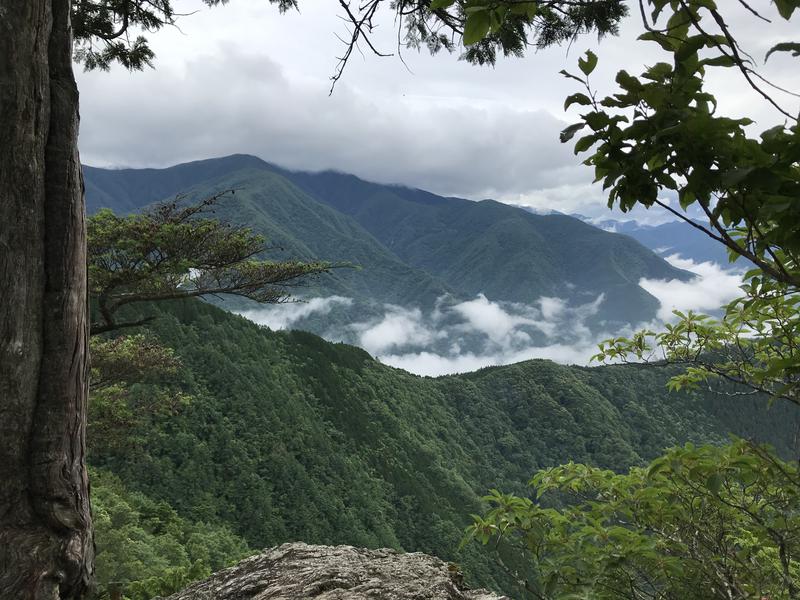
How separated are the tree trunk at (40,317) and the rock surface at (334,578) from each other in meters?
1.01

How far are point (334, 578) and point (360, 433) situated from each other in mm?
68287

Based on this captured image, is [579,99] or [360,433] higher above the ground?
[579,99]

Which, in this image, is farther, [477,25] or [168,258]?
[168,258]

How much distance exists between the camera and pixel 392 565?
314 centimetres

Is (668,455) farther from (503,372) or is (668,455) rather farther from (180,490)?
(503,372)

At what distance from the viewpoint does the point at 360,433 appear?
69.0 m

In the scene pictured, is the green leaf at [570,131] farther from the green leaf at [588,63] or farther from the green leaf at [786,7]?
the green leaf at [786,7]

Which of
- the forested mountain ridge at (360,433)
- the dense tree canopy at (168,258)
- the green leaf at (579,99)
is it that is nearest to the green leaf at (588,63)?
the green leaf at (579,99)

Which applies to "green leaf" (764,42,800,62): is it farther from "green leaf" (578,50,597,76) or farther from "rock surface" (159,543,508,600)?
"rock surface" (159,543,508,600)

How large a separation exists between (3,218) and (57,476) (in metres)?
1.09

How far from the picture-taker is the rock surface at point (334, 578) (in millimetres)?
2762

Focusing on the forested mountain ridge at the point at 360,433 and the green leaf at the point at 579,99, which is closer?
the green leaf at the point at 579,99

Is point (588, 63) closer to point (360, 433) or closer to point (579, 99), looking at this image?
point (579, 99)

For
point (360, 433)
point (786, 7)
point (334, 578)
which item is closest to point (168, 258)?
point (334, 578)
